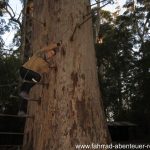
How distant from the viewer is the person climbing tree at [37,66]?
3.67 meters

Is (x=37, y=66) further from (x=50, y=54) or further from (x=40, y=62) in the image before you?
(x=50, y=54)

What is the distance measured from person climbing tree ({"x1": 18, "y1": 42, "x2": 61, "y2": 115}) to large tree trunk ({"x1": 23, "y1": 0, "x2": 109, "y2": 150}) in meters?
0.08

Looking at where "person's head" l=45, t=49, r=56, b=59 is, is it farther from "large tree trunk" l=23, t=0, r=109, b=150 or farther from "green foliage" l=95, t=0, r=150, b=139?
"green foliage" l=95, t=0, r=150, b=139

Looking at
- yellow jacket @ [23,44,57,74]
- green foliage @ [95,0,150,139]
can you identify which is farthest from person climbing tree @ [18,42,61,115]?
green foliage @ [95,0,150,139]

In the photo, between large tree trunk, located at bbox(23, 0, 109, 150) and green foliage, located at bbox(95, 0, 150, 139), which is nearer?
large tree trunk, located at bbox(23, 0, 109, 150)

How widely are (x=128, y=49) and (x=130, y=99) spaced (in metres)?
2.83

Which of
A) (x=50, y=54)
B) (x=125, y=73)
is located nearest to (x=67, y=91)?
(x=50, y=54)

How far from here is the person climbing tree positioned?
145 inches

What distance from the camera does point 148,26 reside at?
21.1m

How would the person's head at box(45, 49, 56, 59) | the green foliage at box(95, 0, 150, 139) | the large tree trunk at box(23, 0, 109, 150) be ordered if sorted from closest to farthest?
the large tree trunk at box(23, 0, 109, 150) → the person's head at box(45, 49, 56, 59) → the green foliage at box(95, 0, 150, 139)

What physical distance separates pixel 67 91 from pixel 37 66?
45 centimetres

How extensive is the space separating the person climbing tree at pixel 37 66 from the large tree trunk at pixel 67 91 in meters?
0.08

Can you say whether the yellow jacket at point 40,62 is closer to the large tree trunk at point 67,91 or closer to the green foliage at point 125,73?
the large tree trunk at point 67,91

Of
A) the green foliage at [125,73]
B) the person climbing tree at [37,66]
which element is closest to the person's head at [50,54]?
the person climbing tree at [37,66]
